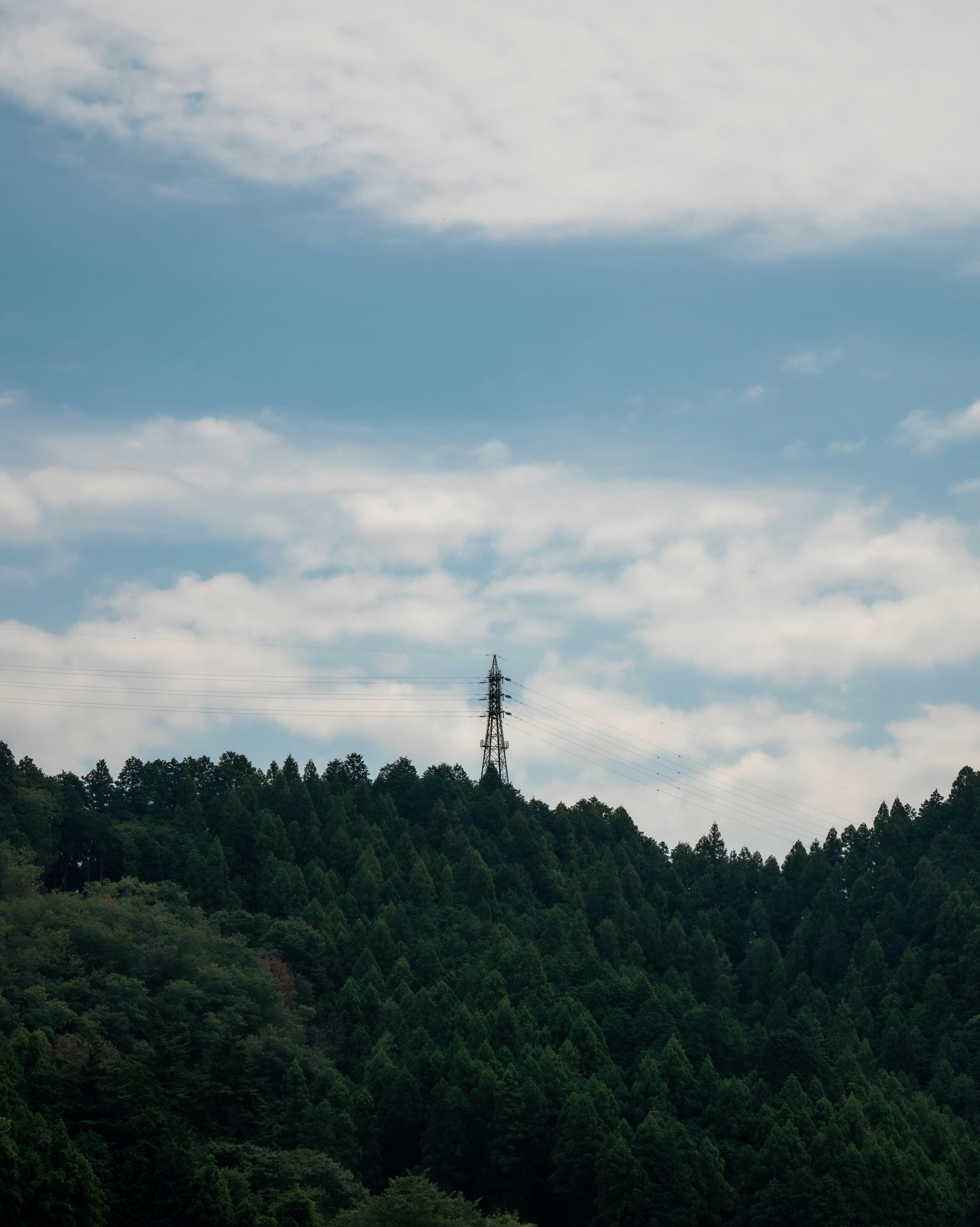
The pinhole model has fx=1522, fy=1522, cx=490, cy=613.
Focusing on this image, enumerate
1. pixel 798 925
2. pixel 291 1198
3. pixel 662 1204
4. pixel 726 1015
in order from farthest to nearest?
pixel 798 925
pixel 726 1015
pixel 662 1204
pixel 291 1198

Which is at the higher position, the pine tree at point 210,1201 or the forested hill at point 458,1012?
the forested hill at point 458,1012

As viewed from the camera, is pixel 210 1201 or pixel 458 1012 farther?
pixel 458 1012

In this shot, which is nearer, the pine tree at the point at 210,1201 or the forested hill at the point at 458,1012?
the pine tree at the point at 210,1201

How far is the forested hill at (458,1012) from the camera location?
68.8 meters

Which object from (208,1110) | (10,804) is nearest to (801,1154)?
(208,1110)

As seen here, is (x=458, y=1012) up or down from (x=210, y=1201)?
up

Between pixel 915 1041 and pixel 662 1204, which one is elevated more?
pixel 915 1041

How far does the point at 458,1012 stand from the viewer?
286 ft

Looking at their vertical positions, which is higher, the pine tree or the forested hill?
the forested hill

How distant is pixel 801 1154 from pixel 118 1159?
3243 cm

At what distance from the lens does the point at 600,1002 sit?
313 feet

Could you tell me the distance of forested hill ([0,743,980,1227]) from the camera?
226 feet

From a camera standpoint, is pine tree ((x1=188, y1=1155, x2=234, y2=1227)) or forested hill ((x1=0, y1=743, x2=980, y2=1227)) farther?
forested hill ((x1=0, y1=743, x2=980, y2=1227))

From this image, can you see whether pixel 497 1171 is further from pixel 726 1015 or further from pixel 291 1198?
Result: pixel 726 1015
